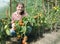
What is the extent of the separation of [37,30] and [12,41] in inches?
29.3

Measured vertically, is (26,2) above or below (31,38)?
above

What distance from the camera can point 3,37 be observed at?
17.6ft

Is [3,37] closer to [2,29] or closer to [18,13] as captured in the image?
[2,29]

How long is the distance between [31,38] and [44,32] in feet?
1.61

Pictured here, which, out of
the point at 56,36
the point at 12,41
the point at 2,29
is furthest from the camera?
the point at 56,36

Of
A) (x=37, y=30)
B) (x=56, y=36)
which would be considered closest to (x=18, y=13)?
(x=37, y=30)

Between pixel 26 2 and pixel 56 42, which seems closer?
pixel 56 42

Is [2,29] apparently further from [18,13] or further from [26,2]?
[26,2]

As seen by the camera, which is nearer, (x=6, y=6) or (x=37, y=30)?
(x=37, y=30)

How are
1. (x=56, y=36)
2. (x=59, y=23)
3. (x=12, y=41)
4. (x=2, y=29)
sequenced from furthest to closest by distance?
(x=59, y=23)
(x=56, y=36)
(x=12, y=41)
(x=2, y=29)

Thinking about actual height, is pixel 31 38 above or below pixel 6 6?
below

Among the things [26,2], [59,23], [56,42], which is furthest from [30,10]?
[56,42]

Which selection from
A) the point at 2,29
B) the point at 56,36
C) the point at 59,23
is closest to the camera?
the point at 2,29

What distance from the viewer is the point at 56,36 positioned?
6156mm
